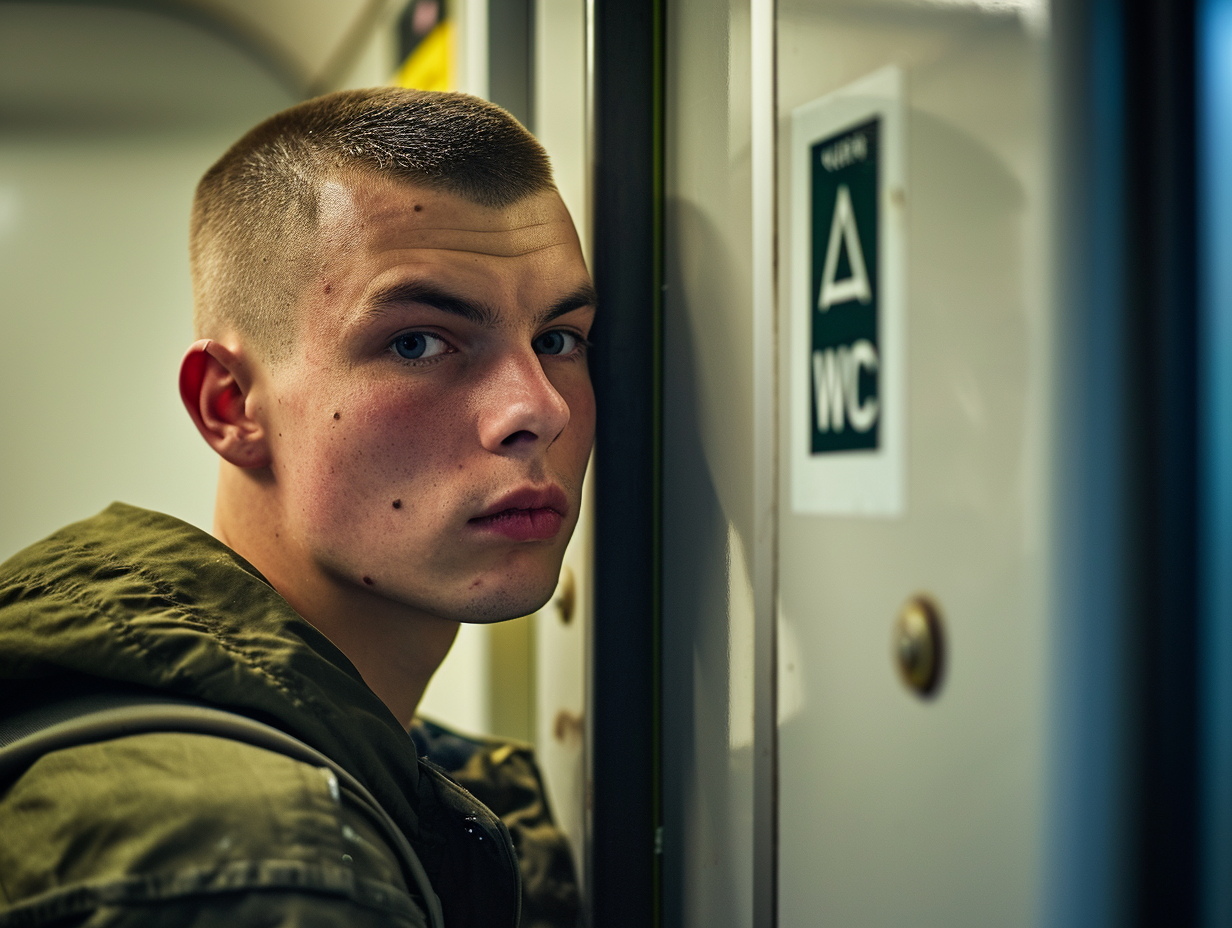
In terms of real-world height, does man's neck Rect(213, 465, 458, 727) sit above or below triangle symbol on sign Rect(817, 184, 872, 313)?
below

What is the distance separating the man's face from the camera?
894mm

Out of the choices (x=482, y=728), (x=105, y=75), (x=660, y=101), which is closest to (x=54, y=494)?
(x=105, y=75)

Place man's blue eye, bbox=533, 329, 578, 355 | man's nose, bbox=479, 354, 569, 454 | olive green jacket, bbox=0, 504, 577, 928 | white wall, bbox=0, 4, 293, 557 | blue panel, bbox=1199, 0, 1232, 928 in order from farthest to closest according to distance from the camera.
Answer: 1. white wall, bbox=0, 4, 293, 557
2. man's blue eye, bbox=533, 329, 578, 355
3. man's nose, bbox=479, 354, 569, 454
4. olive green jacket, bbox=0, 504, 577, 928
5. blue panel, bbox=1199, 0, 1232, 928

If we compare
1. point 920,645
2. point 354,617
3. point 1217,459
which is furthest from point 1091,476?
point 354,617

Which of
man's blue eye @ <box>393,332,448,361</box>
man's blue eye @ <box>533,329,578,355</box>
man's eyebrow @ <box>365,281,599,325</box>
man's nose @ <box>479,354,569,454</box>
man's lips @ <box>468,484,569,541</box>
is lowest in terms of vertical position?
man's lips @ <box>468,484,569,541</box>

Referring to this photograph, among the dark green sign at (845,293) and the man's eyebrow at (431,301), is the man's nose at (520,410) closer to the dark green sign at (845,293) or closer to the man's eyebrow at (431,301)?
the man's eyebrow at (431,301)

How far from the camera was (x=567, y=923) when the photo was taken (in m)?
1.13

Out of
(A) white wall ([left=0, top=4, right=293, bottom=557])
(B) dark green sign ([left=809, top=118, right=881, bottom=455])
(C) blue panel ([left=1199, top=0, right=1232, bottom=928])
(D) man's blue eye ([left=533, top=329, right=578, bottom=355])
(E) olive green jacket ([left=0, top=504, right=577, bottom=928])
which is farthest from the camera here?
(A) white wall ([left=0, top=4, right=293, bottom=557])

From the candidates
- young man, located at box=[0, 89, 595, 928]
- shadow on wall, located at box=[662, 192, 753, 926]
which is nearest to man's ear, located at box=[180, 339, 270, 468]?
young man, located at box=[0, 89, 595, 928]

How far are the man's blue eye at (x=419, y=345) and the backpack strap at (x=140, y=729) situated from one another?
36 centimetres

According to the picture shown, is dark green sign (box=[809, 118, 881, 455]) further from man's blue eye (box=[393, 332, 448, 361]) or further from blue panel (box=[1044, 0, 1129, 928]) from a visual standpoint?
man's blue eye (box=[393, 332, 448, 361])

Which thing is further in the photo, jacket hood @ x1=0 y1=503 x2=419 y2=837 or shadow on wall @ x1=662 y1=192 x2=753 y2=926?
shadow on wall @ x1=662 y1=192 x2=753 y2=926

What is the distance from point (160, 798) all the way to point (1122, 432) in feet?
1.95

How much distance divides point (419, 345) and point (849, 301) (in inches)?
16.3
